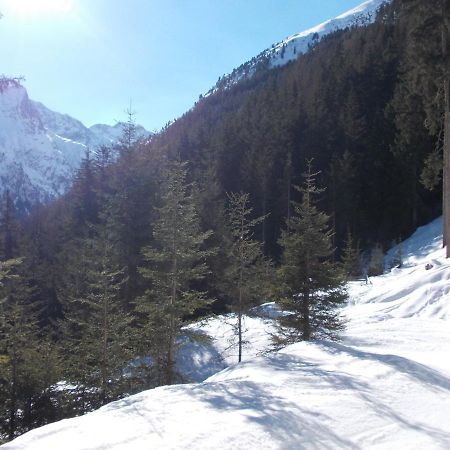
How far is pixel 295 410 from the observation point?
5117 mm

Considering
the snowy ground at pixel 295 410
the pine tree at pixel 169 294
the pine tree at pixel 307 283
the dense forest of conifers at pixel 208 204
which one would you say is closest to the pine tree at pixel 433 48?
the dense forest of conifers at pixel 208 204

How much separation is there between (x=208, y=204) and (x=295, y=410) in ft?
92.4

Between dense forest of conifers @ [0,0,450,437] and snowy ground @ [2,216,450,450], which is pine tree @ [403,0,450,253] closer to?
dense forest of conifers @ [0,0,450,437]

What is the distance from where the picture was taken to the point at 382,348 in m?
9.28

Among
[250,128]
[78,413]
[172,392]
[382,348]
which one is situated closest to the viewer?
[172,392]

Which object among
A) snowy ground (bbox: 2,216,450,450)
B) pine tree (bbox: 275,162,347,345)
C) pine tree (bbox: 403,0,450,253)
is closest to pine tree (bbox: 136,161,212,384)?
pine tree (bbox: 275,162,347,345)

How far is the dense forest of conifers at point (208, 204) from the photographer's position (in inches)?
559

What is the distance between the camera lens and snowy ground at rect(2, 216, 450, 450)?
4.38 metres

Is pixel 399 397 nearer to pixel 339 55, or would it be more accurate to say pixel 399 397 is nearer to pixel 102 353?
pixel 102 353

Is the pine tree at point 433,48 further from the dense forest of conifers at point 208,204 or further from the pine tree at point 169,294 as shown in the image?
the pine tree at point 169,294

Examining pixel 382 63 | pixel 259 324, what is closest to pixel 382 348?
pixel 259 324

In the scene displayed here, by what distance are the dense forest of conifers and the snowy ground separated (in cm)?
557

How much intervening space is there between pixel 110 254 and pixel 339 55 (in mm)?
51319

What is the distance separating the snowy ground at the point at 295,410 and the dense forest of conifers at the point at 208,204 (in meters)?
5.57
